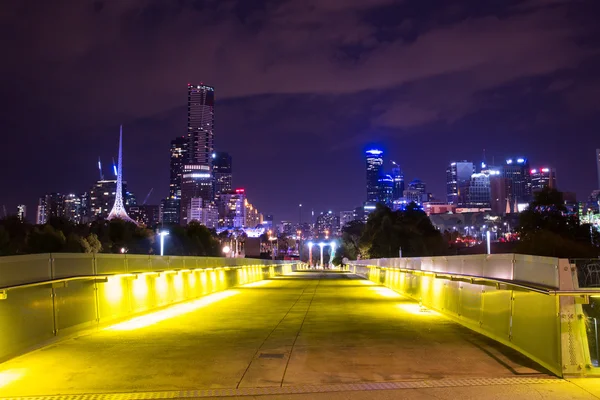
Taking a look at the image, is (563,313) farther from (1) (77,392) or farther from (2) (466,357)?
(1) (77,392)

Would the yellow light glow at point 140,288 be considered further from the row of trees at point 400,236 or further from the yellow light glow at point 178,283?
the row of trees at point 400,236

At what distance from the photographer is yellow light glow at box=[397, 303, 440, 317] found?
1748cm

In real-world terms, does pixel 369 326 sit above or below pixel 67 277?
below

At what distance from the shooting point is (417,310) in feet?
61.6

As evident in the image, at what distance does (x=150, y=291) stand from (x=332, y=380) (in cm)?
1100

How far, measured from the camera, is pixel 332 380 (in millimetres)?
8703

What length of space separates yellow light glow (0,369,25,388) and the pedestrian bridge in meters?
0.03

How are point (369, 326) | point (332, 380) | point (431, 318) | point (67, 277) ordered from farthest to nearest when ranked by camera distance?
point (431, 318) < point (369, 326) < point (67, 277) < point (332, 380)

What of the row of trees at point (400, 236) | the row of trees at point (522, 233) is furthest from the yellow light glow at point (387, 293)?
the row of trees at point (400, 236)

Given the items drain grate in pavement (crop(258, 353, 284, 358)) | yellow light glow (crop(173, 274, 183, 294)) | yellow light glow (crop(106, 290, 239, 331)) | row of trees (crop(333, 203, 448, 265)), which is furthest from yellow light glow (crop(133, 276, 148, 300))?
row of trees (crop(333, 203, 448, 265))

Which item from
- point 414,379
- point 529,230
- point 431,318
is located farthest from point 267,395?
point 529,230

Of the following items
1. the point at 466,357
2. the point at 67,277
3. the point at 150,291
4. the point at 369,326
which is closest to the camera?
the point at 466,357

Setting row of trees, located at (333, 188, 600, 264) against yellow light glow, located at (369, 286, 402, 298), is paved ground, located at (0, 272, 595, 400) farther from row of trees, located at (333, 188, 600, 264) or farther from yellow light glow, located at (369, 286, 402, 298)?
row of trees, located at (333, 188, 600, 264)

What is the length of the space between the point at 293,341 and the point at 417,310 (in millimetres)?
7415
